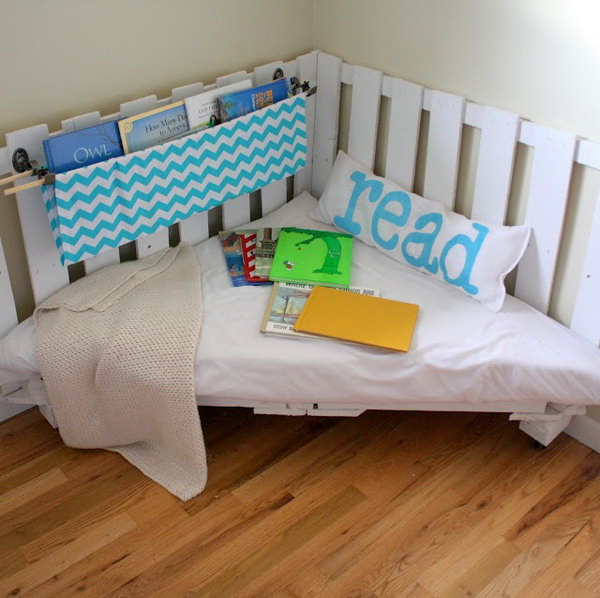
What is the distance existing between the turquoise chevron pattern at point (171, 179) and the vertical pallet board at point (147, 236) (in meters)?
0.07

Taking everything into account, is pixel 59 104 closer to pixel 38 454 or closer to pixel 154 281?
pixel 154 281

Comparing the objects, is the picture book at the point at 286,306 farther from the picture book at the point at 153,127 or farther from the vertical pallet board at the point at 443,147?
the picture book at the point at 153,127

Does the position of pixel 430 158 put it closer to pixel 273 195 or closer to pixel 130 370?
pixel 273 195

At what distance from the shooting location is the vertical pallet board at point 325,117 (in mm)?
2119

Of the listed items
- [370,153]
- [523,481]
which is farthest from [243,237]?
[523,481]

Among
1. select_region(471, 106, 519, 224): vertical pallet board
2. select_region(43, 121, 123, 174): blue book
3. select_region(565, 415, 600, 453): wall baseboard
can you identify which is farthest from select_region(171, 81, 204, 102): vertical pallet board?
select_region(565, 415, 600, 453): wall baseboard

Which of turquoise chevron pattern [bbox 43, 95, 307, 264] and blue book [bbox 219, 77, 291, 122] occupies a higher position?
blue book [bbox 219, 77, 291, 122]

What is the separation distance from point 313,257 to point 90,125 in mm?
635

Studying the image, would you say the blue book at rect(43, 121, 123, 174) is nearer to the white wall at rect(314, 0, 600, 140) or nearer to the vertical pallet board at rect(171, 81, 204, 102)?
the vertical pallet board at rect(171, 81, 204, 102)

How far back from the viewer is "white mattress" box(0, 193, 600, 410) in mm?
1695

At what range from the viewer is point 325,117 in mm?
2195

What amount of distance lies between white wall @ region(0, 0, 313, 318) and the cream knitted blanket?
22cm

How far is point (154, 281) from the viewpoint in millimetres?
1904

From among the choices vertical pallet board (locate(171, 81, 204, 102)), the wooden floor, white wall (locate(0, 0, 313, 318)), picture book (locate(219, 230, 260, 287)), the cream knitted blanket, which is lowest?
the wooden floor
